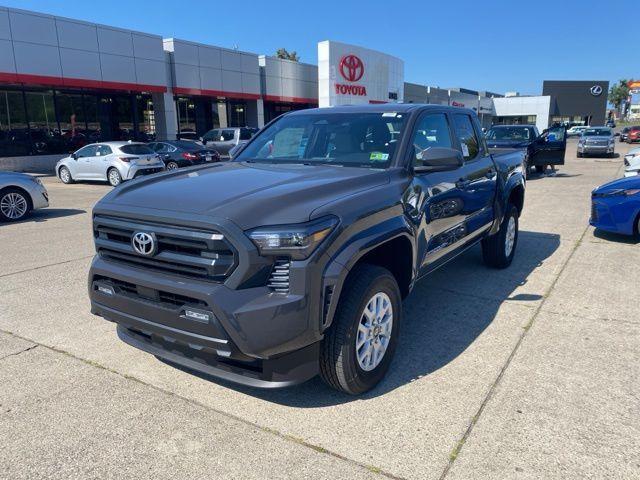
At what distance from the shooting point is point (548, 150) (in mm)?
17703

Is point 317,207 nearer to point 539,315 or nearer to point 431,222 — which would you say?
point 431,222

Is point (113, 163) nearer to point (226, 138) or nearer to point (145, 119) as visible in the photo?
point (226, 138)

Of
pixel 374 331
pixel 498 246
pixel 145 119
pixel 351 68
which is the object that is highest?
pixel 351 68

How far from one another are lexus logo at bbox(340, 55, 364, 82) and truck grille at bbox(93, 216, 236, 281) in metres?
30.2


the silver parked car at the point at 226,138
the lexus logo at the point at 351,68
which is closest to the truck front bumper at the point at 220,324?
the silver parked car at the point at 226,138

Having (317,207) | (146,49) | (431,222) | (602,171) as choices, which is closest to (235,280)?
(317,207)

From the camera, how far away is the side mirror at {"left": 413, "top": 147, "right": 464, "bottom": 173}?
3689 millimetres

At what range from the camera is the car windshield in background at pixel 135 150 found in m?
17.2

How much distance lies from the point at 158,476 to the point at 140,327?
87 centimetres

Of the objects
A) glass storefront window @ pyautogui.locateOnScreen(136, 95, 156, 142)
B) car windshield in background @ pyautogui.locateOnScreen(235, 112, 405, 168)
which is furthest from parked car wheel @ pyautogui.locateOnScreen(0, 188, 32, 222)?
glass storefront window @ pyautogui.locateOnScreen(136, 95, 156, 142)

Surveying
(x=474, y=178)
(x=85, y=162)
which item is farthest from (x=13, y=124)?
(x=474, y=178)

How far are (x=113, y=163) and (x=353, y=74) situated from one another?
1961cm

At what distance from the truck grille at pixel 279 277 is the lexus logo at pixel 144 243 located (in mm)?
749

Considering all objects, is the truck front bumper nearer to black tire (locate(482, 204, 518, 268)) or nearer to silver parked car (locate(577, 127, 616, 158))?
black tire (locate(482, 204, 518, 268))
